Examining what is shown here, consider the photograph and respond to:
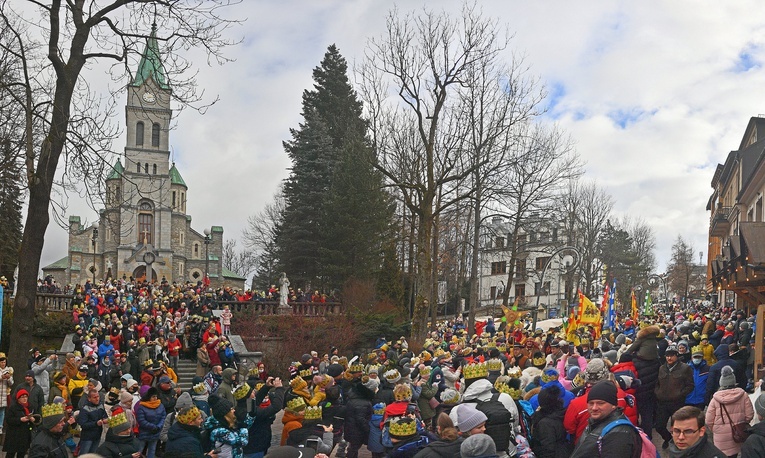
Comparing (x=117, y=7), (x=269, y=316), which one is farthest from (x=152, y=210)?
(x=117, y=7)

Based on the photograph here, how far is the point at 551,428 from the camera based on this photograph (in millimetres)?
7703

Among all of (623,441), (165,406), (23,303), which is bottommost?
(165,406)

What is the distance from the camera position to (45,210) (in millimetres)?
12180

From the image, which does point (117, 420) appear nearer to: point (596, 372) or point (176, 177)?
point (596, 372)

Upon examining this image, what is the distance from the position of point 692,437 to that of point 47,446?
24.3ft

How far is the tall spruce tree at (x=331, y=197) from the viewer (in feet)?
132

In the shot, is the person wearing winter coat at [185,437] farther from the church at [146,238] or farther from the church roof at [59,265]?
the church roof at [59,265]

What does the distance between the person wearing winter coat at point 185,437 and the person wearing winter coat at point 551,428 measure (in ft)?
11.8

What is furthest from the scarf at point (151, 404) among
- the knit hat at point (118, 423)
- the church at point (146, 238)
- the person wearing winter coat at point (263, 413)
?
the church at point (146, 238)

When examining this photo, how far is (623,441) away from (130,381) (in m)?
9.09

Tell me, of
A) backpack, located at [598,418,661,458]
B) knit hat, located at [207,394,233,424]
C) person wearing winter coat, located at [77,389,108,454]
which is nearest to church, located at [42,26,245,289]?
person wearing winter coat, located at [77,389,108,454]

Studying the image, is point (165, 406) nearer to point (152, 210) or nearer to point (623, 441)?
point (623, 441)

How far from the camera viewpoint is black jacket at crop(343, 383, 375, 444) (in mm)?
10367

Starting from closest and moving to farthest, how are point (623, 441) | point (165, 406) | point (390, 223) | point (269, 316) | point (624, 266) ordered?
point (623, 441) < point (165, 406) < point (269, 316) < point (390, 223) < point (624, 266)
